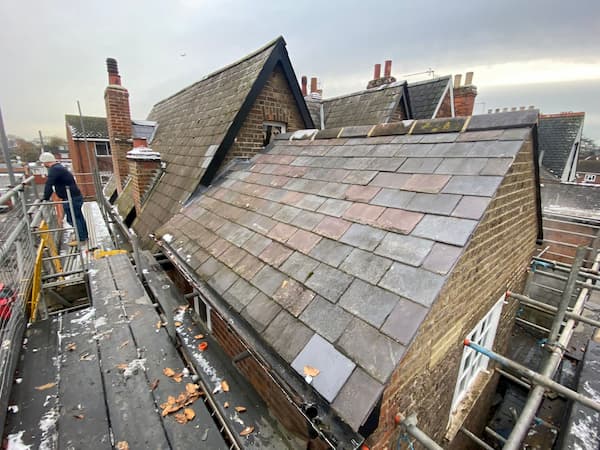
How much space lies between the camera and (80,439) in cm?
217

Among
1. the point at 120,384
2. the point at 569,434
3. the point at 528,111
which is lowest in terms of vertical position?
the point at 569,434

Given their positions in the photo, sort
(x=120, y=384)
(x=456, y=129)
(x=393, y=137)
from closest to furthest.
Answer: (x=120, y=384)
(x=456, y=129)
(x=393, y=137)

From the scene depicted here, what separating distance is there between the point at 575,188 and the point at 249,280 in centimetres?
1324

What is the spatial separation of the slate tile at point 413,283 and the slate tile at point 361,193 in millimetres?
1157

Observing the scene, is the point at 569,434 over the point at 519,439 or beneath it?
beneath

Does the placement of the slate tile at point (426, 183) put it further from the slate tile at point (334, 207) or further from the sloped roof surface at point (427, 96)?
the sloped roof surface at point (427, 96)

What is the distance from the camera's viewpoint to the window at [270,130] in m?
7.07

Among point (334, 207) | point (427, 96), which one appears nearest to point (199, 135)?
point (334, 207)

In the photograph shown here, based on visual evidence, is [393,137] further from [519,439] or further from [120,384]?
[120,384]

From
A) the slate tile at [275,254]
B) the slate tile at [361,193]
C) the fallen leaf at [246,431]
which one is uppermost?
the slate tile at [361,193]

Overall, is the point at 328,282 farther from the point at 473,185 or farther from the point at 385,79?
the point at 385,79

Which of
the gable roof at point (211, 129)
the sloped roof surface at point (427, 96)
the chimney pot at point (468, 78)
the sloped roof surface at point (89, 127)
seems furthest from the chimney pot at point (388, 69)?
the sloped roof surface at point (89, 127)

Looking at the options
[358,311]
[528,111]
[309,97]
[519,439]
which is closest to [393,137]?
[528,111]

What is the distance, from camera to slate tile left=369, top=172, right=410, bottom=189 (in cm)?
318
